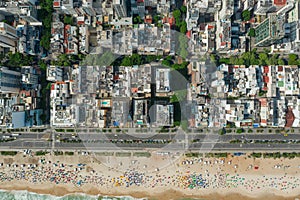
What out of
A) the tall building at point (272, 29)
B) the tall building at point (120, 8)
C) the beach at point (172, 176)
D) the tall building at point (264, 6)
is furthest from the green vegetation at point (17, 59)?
the tall building at point (264, 6)

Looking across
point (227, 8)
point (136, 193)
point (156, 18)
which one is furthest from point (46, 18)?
point (136, 193)

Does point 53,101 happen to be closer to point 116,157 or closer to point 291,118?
point 116,157

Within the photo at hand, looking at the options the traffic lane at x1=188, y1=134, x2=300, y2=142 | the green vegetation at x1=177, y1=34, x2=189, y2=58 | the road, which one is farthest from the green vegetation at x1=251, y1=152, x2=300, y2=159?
the green vegetation at x1=177, y1=34, x2=189, y2=58

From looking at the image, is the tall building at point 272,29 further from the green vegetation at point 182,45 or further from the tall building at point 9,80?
the tall building at point 9,80

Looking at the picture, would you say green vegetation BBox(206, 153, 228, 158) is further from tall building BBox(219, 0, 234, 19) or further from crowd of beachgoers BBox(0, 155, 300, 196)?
tall building BBox(219, 0, 234, 19)

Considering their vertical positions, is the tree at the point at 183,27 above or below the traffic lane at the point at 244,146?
above

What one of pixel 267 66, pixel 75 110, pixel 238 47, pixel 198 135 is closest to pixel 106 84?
pixel 75 110
